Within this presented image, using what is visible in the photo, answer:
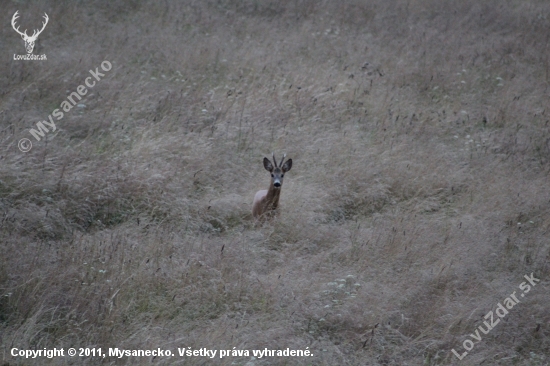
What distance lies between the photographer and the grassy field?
13.6 feet

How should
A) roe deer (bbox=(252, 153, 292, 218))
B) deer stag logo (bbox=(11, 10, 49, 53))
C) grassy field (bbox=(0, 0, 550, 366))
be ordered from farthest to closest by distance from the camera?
1. deer stag logo (bbox=(11, 10, 49, 53))
2. roe deer (bbox=(252, 153, 292, 218))
3. grassy field (bbox=(0, 0, 550, 366))

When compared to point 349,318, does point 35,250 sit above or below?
above

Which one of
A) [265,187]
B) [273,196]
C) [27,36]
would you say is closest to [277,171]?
[273,196]

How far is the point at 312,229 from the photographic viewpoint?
560 centimetres

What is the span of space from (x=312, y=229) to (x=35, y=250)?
2.46m

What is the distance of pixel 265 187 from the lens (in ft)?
21.6

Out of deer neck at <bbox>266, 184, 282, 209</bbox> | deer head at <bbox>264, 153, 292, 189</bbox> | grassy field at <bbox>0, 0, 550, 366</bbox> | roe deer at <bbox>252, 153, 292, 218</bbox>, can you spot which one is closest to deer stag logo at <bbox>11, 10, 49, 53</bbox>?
grassy field at <bbox>0, 0, 550, 366</bbox>

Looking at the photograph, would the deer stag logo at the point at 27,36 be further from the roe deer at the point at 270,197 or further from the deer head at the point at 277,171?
the roe deer at the point at 270,197

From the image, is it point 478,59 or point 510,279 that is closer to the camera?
point 510,279

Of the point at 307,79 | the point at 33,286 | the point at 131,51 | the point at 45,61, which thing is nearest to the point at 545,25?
the point at 307,79

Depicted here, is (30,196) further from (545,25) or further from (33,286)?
(545,25)

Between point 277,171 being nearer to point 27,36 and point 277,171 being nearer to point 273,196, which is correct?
point 273,196

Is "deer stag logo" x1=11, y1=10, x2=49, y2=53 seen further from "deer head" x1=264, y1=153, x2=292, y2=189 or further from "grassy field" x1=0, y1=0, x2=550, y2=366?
"deer head" x1=264, y1=153, x2=292, y2=189

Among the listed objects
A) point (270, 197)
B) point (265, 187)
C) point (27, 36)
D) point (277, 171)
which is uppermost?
point (27, 36)
